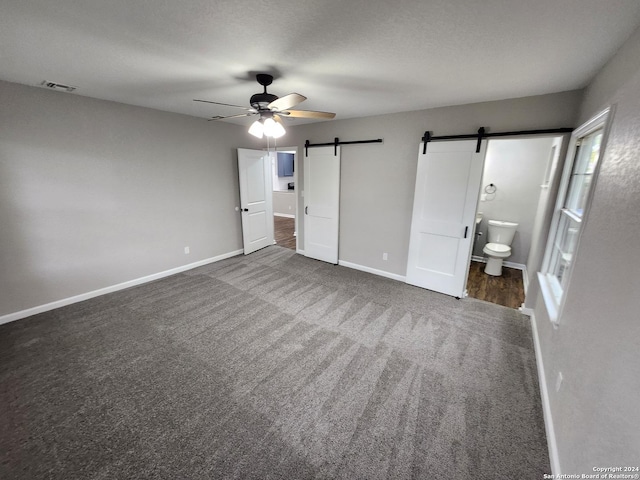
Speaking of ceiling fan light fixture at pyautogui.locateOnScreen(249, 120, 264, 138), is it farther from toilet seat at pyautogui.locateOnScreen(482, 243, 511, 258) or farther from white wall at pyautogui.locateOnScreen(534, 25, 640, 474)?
toilet seat at pyautogui.locateOnScreen(482, 243, 511, 258)

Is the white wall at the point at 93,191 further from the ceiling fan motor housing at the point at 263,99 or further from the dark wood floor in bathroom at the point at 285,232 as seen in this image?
the ceiling fan motor housing at the point at 263,99

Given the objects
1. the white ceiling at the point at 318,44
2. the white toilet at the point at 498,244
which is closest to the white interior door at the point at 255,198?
the white ceiling at the point at 318,44

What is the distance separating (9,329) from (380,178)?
15.3ft

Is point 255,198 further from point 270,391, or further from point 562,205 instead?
point 562,205

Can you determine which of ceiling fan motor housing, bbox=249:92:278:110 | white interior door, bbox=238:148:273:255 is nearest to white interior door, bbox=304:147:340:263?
white interior door, bbox=238:148:273:255

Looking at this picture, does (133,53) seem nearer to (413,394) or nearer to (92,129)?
(92,129)

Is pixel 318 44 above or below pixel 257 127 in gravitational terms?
above

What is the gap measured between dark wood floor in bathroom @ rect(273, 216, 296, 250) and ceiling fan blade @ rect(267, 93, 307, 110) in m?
3.55

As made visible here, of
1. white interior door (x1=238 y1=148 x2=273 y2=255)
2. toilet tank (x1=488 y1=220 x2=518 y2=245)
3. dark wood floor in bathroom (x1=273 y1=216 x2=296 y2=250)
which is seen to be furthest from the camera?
dark wood floor in bathroom (x1=273 y1=216 x2=296 y2=250)

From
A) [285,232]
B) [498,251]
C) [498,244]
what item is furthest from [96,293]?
[498,244]

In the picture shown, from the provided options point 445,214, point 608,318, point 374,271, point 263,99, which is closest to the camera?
point 608,318

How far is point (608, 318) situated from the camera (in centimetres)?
117

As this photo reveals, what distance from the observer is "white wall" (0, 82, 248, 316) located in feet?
8.59

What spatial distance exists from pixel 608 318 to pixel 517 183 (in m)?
3.88
